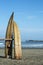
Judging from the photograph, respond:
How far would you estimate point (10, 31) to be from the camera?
26359mm

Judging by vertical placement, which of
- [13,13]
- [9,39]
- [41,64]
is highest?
[13,13]

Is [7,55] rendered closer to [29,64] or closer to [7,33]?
[7,33]

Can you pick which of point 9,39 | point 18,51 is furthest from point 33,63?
point 9,39

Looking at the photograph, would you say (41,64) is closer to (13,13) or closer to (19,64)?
(19,64)

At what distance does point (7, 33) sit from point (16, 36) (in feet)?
5.73

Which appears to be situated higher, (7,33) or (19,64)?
(7,33)

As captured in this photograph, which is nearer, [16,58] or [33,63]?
[33,63]

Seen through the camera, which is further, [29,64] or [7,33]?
[7,33]

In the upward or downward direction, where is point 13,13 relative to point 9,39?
upward

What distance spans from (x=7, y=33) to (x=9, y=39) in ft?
2.71

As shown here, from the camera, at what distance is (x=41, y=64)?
21.1 metres

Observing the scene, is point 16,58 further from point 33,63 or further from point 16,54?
point 33,63

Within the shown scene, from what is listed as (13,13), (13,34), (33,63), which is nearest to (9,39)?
(13,34)

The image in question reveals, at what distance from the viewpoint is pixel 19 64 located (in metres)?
21.2
